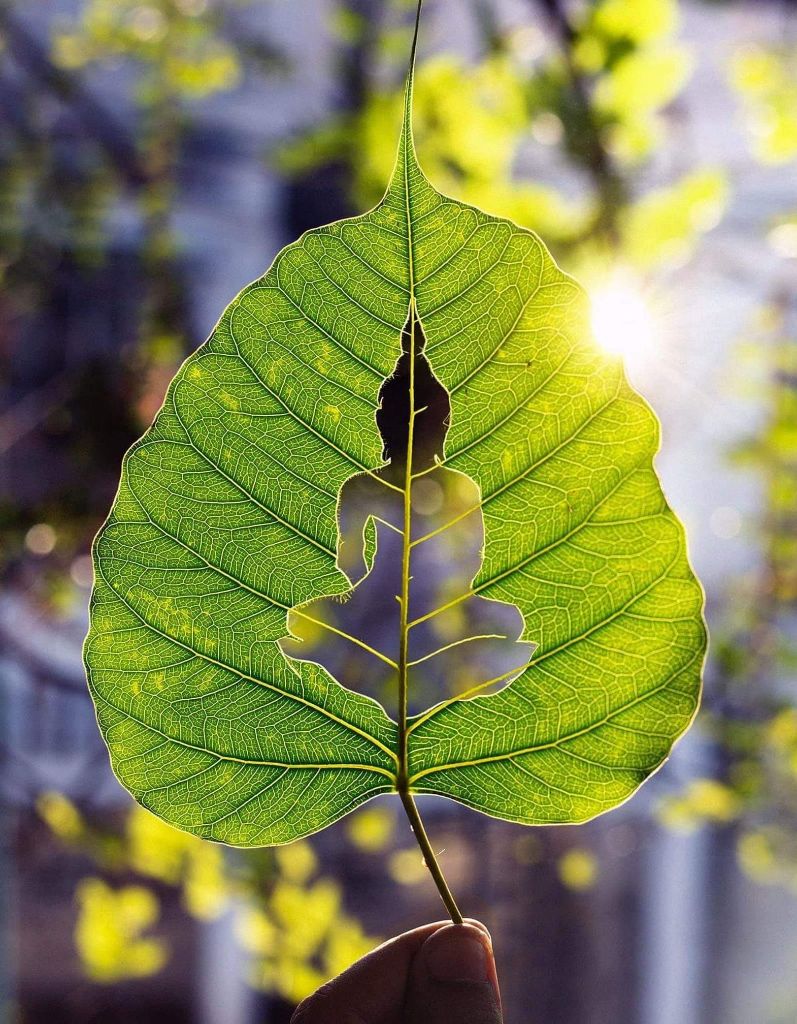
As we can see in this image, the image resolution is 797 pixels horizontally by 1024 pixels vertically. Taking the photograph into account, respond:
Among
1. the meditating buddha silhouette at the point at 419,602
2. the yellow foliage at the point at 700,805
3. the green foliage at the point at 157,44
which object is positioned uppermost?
the green foliage at the point at 157,44

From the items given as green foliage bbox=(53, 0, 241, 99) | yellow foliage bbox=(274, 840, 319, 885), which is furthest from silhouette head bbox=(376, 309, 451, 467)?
yellow foliage bbox=(274, 840, 319, 885)

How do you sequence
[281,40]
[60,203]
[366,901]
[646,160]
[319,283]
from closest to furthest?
[319,283], [646,160], [60,203], [281,40], [366,901]

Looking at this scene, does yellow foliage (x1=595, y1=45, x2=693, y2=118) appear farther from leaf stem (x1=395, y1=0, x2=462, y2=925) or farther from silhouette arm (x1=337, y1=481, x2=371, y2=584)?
leaf stem (x1=395, y1=0, x2=462, y2=925)

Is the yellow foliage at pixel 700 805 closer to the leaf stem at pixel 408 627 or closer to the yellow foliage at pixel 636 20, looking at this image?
the yellow foliage at pixel 636 20

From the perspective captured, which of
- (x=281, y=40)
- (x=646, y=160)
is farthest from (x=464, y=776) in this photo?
(x=281, y=40)

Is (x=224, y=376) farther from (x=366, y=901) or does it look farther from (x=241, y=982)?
(x=241, y=982)

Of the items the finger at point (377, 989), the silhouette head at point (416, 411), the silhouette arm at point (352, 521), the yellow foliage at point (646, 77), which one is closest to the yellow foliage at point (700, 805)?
the silhouette arm at point (352, 521)

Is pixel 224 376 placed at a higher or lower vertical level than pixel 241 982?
higher

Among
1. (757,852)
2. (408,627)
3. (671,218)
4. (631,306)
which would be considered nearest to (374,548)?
(408,627)
